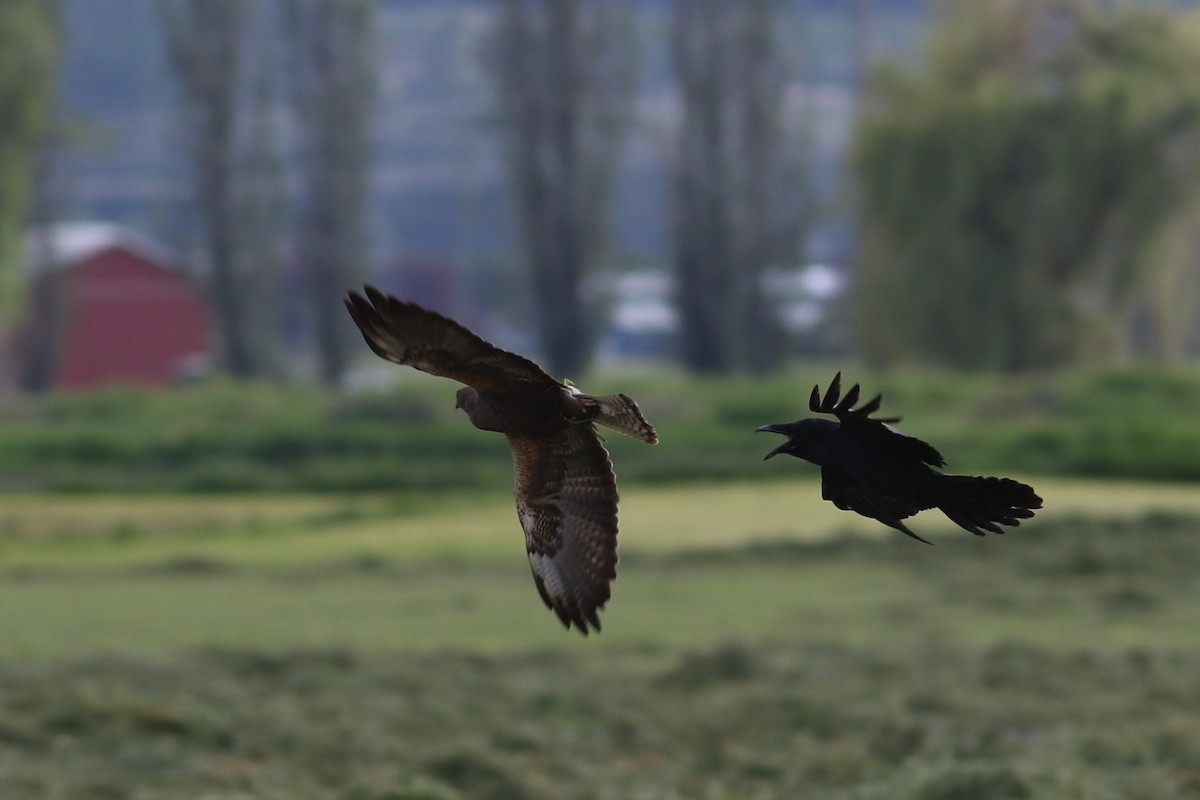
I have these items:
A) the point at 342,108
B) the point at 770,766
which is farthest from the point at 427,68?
the point at 770,766

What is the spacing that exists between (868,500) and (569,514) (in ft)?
2.61

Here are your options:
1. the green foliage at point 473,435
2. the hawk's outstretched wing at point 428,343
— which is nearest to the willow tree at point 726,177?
the green foliage at point 473,435

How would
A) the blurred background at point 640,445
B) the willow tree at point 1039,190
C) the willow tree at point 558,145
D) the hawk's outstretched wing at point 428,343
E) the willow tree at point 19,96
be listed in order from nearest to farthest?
the hawk's outstretched wing at point 428,343 → the blurred background at point 640,445 → the willow tree at point 1039,190 → the willow tree at point 19,96 → the willow tree at point 558,145

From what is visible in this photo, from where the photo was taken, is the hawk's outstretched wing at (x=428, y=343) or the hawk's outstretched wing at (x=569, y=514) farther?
the hawk's outstretched wing at (x=569, y=514)

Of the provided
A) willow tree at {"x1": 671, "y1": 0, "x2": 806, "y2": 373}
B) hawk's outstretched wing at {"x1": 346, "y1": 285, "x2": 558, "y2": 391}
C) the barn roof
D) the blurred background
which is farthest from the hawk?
the barn roof

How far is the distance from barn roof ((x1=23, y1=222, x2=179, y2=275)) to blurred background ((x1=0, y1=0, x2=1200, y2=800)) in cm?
14

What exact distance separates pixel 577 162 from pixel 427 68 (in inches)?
4445

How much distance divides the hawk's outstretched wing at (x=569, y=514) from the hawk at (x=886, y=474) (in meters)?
0.62

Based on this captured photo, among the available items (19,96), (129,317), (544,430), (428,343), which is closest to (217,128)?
(19,96)

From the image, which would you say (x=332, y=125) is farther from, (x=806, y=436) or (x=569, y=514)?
(x=806, y=436)

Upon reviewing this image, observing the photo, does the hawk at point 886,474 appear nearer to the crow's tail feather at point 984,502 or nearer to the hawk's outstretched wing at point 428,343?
the crow's tail feather at point 984,502

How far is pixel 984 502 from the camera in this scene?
10.2ft

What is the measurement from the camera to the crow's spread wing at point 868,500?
10.4ft

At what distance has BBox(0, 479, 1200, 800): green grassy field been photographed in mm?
7809
